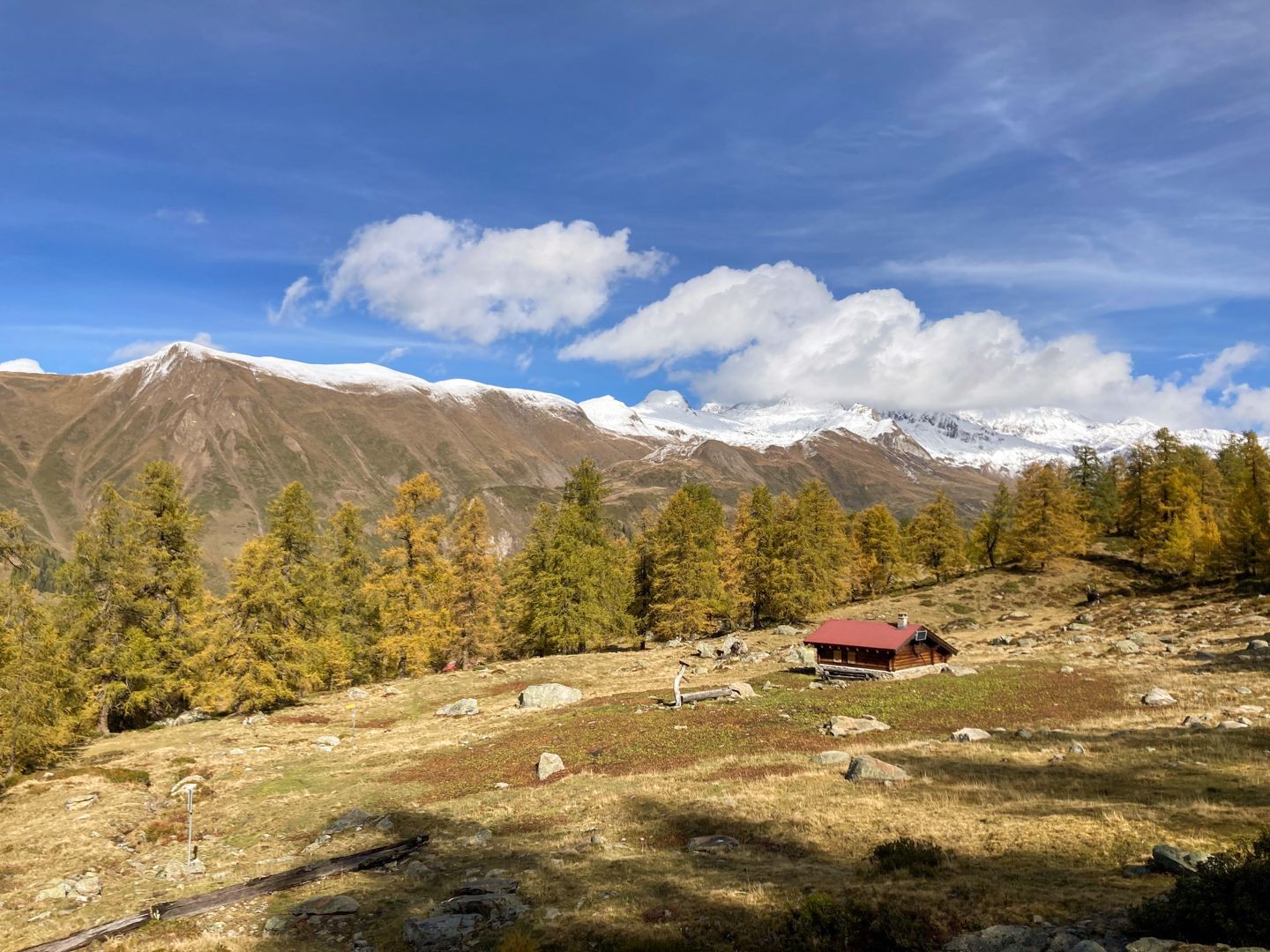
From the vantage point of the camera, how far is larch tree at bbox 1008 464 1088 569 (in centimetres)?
7831

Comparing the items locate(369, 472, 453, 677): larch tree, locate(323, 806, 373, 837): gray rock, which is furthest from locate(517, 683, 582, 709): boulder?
locate(323, 806, 373, 837): gray rock

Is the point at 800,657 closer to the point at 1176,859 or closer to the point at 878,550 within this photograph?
the point at 878,550

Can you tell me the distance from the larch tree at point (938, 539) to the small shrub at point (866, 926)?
86513 mm

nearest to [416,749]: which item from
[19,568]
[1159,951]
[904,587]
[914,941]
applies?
[19,568]

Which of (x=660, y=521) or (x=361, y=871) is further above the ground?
(x=660, y=521)

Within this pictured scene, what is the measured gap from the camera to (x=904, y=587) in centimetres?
9162

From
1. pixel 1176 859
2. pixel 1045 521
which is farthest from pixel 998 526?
pixel 1176 859

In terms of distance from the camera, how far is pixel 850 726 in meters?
31.1

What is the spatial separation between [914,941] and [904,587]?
87427 millimetres

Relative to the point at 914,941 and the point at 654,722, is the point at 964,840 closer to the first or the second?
the point at 914,941

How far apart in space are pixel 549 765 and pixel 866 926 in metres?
18.3

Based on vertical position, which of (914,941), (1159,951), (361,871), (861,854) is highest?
(1159,951)

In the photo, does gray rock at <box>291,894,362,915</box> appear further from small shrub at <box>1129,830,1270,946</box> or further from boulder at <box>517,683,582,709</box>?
boulder at <box>517,683,582,709</box>

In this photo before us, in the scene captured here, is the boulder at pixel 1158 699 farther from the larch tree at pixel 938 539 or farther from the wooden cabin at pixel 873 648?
the larch tree at pixel 938 539
